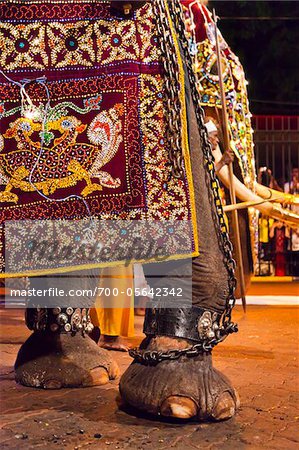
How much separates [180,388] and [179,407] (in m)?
0.06

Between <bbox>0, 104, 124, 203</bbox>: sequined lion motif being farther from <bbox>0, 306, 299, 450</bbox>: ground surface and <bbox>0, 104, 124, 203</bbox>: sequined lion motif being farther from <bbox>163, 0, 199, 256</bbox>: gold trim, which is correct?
<bbox>0, 306, 299, 450</bbox>: ground surface

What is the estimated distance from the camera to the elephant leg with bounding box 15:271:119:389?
3.43 m

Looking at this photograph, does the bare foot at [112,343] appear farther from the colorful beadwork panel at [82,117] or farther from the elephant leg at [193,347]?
the colorful beadwork panel at [82,117]

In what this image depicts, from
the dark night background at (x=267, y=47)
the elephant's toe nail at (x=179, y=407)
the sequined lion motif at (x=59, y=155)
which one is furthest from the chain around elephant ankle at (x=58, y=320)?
the dark night background at (x=267, y=47)

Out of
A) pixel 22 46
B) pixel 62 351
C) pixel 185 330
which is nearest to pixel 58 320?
pixel 62 351

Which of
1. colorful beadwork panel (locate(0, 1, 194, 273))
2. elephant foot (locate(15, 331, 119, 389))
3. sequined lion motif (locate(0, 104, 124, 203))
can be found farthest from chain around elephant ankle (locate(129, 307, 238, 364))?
Answer: elephant foot (locate(15, 331, 119, 389))

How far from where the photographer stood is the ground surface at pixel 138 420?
2564 millimetres

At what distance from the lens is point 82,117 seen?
9.36 feet

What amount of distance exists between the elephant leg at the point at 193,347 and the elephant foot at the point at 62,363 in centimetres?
55

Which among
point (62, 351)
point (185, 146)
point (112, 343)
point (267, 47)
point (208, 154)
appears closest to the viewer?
point (185, 146)

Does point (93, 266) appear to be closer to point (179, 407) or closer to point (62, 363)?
point (179, 407)

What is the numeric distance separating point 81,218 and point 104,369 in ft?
3.14

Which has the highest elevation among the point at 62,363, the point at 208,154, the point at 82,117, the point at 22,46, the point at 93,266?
the point at 22,46

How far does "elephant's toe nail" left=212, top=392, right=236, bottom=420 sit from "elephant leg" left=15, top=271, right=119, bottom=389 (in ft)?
2.71
